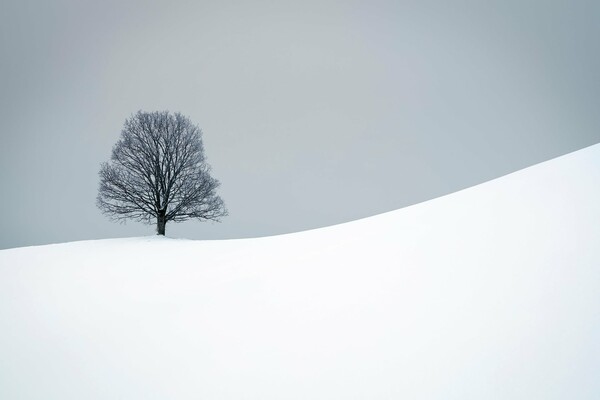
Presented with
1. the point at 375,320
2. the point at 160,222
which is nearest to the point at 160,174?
the point at 160,222

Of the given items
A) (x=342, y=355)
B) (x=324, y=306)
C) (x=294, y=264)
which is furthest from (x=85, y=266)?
(x=342, y=355)

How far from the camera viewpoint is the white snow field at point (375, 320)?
136 centimetres

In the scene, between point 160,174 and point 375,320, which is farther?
point 160,174

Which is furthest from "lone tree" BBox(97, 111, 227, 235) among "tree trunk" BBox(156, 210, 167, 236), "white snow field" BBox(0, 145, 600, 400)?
"white snow field" BBox(0, 145, 600, 400)

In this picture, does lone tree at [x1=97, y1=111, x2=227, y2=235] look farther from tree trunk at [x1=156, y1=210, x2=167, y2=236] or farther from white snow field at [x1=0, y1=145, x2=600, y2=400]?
white snow field at [x1=0, y1=145, x2=600, y2=400]

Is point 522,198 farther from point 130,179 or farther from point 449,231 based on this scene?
point 130,179

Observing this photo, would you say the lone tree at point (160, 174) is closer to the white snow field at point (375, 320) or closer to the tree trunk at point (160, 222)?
the tree trunk at point (160, 222)

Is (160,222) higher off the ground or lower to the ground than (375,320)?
higher

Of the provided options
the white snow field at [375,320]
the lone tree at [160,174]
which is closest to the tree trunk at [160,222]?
the lone tree at [160,174]

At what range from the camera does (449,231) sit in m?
2.79

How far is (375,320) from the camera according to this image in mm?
1872

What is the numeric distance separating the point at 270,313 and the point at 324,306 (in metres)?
0.41

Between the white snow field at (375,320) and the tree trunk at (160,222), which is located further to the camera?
the tree trunk at (160,222)

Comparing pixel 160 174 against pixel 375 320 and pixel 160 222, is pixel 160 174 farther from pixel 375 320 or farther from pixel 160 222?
pixel 375 320
